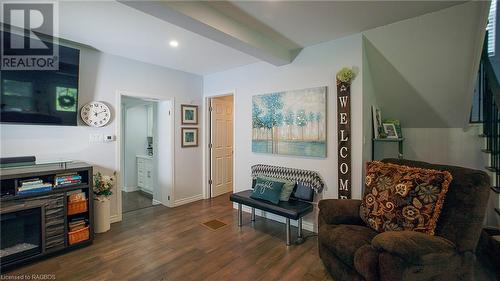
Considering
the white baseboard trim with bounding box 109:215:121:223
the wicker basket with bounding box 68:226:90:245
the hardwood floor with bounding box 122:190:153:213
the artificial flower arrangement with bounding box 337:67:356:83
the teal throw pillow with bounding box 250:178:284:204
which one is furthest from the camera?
the hardwood floor with bounding box 122:190:153:213

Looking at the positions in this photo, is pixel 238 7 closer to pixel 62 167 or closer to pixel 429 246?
pixel 429 246

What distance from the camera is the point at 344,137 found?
277cm

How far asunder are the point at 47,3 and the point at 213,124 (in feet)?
9.61

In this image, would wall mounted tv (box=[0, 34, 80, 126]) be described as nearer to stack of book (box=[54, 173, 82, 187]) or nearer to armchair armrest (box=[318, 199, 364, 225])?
stack of book (box=[54, 173, 82, 187])

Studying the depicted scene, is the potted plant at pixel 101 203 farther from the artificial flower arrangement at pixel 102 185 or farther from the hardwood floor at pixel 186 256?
the hardwood floor at pixel 186 256

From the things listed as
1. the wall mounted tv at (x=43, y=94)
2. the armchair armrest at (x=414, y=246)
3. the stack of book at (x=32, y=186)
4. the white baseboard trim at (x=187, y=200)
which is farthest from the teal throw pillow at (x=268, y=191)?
the wall mounted tv at (x=43, y=94)

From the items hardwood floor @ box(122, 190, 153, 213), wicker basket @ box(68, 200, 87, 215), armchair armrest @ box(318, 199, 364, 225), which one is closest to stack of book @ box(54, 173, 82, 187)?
wicker basket @ box(68, 200, 87, 215)

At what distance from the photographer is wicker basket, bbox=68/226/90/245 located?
252 centimetres

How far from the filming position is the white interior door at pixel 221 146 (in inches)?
183

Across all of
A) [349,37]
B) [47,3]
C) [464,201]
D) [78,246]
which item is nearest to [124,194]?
[78,246]

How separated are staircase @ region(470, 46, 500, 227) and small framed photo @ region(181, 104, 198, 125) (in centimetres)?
405

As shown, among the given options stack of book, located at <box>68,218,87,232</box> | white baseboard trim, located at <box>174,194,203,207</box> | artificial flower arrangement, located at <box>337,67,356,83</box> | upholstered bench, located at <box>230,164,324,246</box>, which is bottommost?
white baseboard trim, located at <box>174,194,203,207</box>

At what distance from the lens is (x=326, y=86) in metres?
2.92

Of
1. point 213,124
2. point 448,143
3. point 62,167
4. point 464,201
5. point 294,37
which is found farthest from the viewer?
point 213,124
